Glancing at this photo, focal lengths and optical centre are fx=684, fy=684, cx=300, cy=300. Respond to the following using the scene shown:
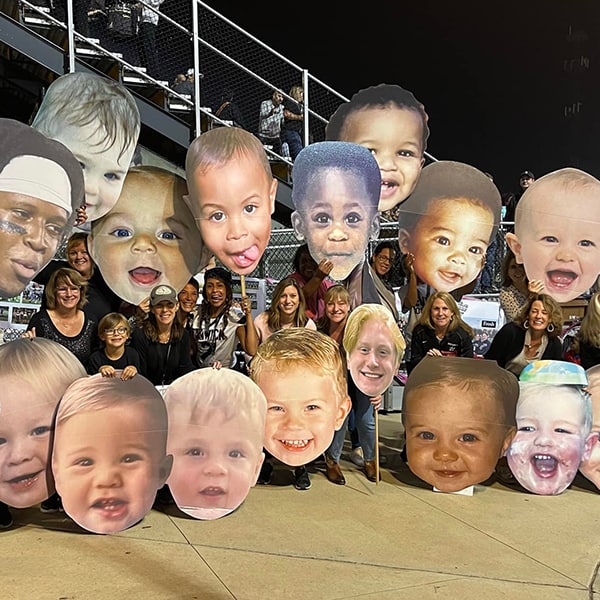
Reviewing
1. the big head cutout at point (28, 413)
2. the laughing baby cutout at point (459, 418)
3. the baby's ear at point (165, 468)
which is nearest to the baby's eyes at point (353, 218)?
the laughing baby cutout at point (459, 418)

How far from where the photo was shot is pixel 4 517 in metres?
3.35

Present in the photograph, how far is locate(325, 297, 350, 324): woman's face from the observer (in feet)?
12.9

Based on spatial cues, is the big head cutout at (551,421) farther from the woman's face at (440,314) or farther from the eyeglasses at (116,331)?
the eyeglasses at (116,331)

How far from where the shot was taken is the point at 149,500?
336cm

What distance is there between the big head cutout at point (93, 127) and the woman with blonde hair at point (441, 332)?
193cm

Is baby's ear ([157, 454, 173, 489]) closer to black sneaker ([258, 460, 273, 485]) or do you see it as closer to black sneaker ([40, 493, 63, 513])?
black sneaker ([40, 493, 63, 513])

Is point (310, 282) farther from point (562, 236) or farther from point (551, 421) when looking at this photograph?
point (551, 421)

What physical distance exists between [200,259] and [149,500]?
125 centimetres

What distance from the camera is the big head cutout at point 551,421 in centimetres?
395

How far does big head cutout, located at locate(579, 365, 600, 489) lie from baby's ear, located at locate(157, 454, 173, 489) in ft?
8.07

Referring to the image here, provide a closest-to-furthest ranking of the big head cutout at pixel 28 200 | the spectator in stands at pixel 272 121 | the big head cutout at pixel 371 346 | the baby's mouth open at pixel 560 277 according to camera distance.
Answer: the big head cutout at pixel 28 200
the big head cutout at pixel 371 346
the baby's mouth open at pixel 560 277
the spectator in stands at pixel 272 121

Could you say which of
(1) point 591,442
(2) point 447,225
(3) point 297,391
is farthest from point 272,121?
(1) point 591,442

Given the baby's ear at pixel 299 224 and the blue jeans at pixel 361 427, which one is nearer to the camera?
the baby's ear at pixel 299 224

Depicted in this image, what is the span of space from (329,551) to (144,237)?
177 cm
